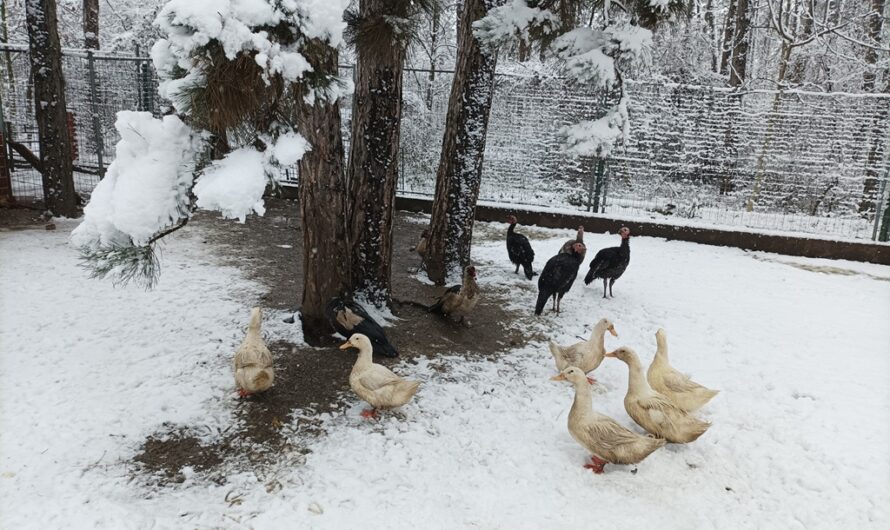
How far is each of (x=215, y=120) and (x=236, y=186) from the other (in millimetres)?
338

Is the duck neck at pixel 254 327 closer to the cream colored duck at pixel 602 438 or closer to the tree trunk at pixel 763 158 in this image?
the cream colored duck at pixel 602 438

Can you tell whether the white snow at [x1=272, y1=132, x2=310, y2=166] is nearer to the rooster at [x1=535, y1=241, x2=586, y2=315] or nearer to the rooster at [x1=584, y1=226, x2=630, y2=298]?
the rooster at [x1=535, y1=241, x2=586, y2=315]

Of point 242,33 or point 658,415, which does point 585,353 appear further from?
point 242,33

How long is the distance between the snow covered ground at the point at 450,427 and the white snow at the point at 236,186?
1528 millimetres

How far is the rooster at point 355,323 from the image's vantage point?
4.38 metres

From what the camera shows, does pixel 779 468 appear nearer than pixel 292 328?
Yes

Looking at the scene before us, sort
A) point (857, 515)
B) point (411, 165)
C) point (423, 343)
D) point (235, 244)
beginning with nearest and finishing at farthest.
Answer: point (857, 515) < point (423, 343) < point (235, 244) < point (411, 165)

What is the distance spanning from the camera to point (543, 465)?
3412mm

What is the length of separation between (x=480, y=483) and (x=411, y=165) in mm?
7965

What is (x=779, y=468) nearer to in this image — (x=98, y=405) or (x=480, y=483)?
(x=480, y=483)

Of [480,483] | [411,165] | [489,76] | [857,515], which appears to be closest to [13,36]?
[411,165]

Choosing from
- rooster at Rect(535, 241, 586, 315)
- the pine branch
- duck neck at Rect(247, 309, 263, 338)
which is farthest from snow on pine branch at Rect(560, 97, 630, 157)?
the pine branch

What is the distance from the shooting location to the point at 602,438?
3.31 meters

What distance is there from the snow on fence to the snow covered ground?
3766mm
